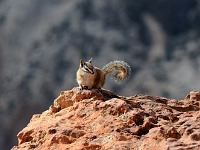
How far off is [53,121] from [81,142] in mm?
3109

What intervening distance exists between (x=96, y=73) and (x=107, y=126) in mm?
7388

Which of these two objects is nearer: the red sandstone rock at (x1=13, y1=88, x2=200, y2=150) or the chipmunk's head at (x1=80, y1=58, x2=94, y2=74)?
the red sandstone rock at (x1=13, y1=88, x2=200, y2=150)

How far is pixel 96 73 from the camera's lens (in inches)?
953

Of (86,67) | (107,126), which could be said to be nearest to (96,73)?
(86,67)

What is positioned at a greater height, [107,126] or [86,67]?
[86,67]

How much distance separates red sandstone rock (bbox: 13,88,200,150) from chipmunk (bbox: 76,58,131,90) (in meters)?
2.12

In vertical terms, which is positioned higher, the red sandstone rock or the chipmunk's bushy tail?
the chipmunk's bushy tail

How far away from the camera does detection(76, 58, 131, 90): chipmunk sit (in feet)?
77.3

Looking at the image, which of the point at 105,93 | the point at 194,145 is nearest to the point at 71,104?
the point at 105,93

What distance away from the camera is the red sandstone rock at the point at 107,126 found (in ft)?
50.0

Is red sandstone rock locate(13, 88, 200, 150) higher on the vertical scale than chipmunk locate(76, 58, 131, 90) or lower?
lower

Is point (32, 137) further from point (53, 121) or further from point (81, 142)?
point (81, 142)

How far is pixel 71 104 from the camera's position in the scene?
21.1 metres

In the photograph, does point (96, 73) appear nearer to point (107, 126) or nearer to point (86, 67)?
point (86, 67)
